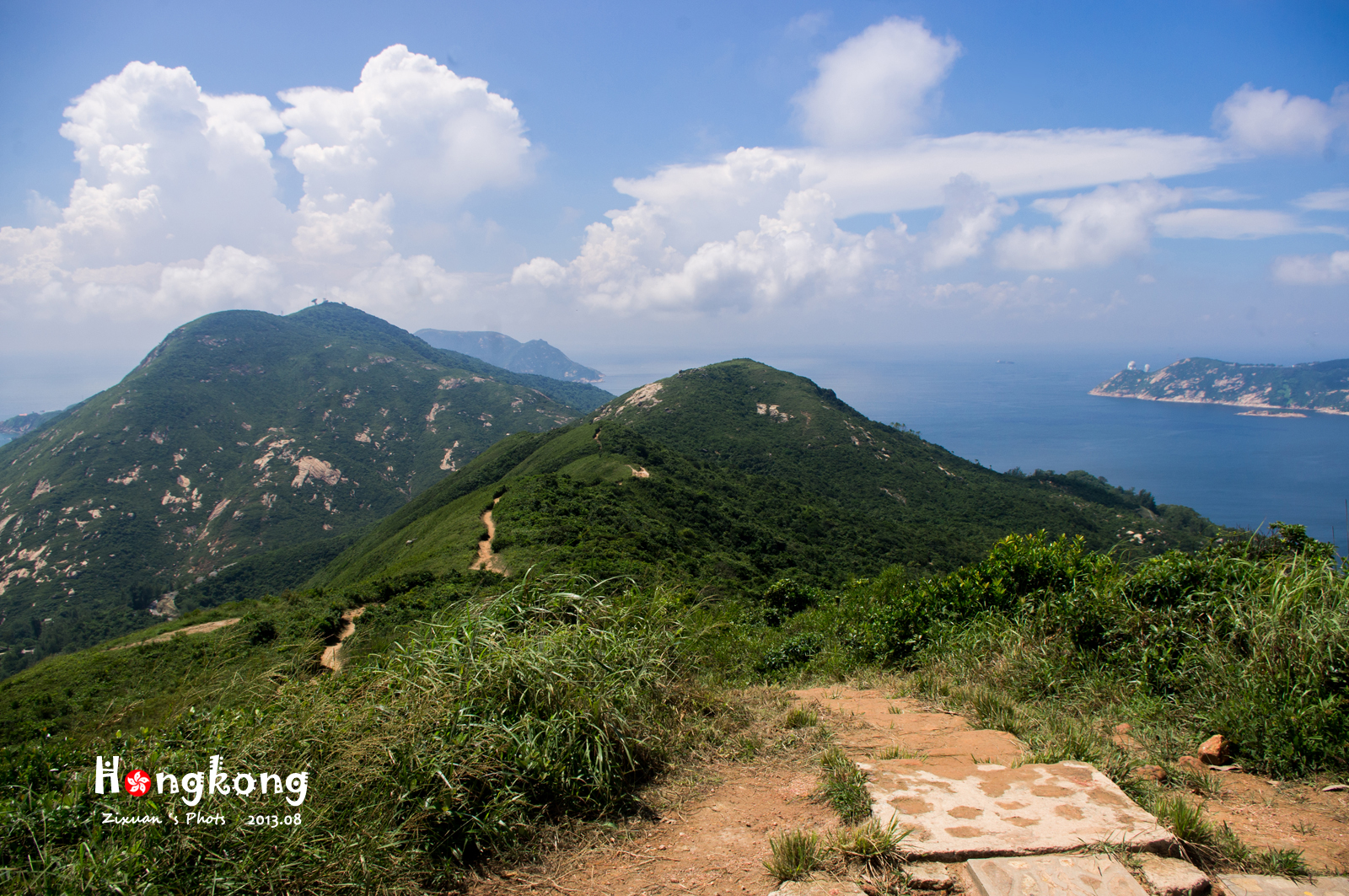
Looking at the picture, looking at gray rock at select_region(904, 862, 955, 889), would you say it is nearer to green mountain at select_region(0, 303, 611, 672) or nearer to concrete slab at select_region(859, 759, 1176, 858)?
concrete slab at select_region(859, 759, 1176, 858)

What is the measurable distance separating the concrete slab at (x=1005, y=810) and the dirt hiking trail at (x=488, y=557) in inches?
869

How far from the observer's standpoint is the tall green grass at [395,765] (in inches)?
110

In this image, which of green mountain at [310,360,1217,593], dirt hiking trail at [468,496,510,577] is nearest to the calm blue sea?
green mountain at [310,360,1217,593]

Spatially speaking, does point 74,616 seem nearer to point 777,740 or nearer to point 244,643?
point 244,643

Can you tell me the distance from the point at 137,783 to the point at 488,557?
984 inches

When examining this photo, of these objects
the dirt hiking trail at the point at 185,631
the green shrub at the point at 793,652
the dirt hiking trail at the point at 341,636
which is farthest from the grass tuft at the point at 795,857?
the dirt hiking trail at the point at 185,631

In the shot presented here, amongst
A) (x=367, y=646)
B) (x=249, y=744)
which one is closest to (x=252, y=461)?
(x=367, y=646)

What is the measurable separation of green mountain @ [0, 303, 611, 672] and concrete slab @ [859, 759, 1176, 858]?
288 ft

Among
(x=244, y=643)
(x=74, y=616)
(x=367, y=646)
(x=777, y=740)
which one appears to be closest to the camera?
(x=777, y=740)

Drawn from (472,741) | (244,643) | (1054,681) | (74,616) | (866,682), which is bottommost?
(74,616)

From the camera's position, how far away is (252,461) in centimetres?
11738

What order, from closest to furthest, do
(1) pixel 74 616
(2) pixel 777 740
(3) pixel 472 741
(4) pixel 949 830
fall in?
(4) pixel 949 830 → (3) pixel 472 741 → (2) pixel 777 740 → (1) pixel 74 616

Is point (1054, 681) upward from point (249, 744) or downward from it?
downward

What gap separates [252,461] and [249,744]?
5507 inches
